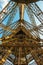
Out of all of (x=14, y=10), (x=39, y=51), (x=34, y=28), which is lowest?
(x=39, y=51)

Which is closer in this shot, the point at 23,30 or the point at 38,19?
the point at 38,19

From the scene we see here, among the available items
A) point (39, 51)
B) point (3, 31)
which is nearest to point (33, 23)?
point (3, 31)

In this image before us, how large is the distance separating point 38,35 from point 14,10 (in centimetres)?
364

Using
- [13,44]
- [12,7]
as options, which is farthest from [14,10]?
[13,44]

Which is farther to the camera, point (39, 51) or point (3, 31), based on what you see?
point (3, 31)

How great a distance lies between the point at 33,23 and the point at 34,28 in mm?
1627

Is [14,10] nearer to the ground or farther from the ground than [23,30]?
farther from the ground

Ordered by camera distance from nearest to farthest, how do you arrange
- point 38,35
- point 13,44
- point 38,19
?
1. point 13,44
2. point 38,19
3. point 38,35

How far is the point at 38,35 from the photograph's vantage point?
103 feet

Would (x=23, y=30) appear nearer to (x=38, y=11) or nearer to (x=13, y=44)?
(x=38, y=11)

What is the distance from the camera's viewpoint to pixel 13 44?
2380cm

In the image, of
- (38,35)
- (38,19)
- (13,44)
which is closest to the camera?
(13,44)

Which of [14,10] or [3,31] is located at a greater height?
[14,10]

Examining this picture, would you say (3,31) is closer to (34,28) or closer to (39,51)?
(34,28)
